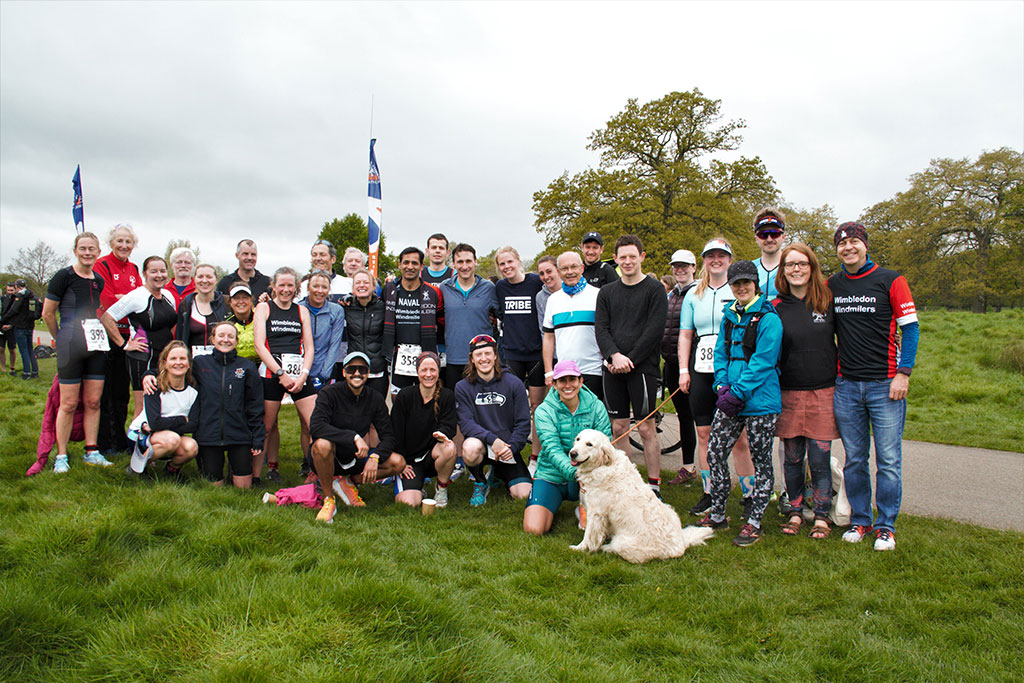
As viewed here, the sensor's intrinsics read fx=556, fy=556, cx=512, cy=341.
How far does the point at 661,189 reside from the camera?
78.8 ft

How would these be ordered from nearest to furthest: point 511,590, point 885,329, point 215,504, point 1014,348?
point 511,590, point 885,329, point 215,504, point 1014,348

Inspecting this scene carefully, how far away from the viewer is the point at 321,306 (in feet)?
19.0

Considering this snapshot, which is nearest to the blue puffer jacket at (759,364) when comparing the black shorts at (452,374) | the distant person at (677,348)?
the distant person at (677,348)

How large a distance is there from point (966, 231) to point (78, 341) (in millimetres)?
36755

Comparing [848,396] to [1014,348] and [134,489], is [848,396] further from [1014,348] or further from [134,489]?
[1014,348]

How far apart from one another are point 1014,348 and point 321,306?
40.0ft

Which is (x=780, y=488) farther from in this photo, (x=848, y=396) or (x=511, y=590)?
(x=511, y=590)

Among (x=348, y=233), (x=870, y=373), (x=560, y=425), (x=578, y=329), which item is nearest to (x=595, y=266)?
(x=578, y=329)

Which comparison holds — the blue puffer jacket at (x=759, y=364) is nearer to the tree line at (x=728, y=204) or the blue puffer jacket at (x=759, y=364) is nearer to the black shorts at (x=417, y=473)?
the black shorts at (x=417, y=473)

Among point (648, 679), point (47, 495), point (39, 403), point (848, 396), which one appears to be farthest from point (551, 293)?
point (39, 403)

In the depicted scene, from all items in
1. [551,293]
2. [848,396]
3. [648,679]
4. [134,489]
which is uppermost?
[551,293]

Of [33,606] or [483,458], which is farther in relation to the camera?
[483,458]

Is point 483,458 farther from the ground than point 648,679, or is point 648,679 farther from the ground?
point 483,458

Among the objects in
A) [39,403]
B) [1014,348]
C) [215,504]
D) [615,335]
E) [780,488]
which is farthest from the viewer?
[1014,348]
